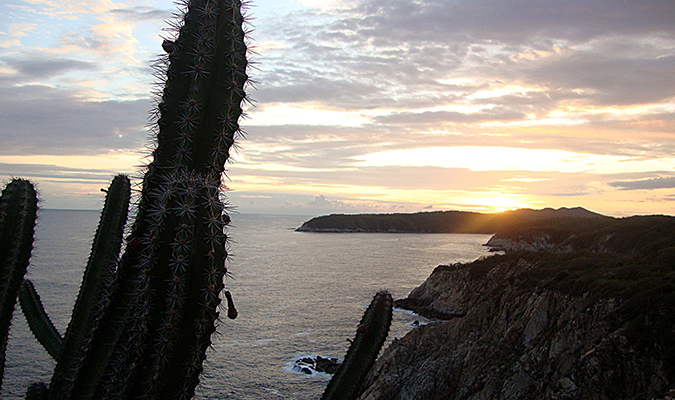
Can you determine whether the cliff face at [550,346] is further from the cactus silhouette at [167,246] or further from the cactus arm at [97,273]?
the cactus arm at [97,273]

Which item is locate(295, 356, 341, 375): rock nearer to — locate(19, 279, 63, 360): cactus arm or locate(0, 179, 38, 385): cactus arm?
locate(19, 279, 63, 360): cactus arm

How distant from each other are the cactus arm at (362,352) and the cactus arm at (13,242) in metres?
4.92

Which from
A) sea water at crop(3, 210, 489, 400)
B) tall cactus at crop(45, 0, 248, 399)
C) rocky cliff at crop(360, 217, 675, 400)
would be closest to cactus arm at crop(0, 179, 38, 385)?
sea water at crop(3, 210, 489, 400)

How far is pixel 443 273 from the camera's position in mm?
52562

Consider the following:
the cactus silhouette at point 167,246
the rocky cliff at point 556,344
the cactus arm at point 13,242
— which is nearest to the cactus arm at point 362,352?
the cactus silhouette at point 167,246

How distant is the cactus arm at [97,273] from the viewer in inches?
231

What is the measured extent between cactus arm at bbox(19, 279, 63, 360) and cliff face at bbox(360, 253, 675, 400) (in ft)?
58.8

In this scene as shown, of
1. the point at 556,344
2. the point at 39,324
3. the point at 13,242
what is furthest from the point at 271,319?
the point at 13,242

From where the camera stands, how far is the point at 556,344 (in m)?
20.3

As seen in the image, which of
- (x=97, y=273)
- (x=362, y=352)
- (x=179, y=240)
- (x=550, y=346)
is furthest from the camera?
(x=550, y=346)

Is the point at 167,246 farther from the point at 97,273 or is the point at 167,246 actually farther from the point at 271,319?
the point at 271,319

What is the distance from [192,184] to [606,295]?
74.0 ft

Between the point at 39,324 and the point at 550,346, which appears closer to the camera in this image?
the point at 39,324

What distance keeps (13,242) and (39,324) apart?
2739 mm
